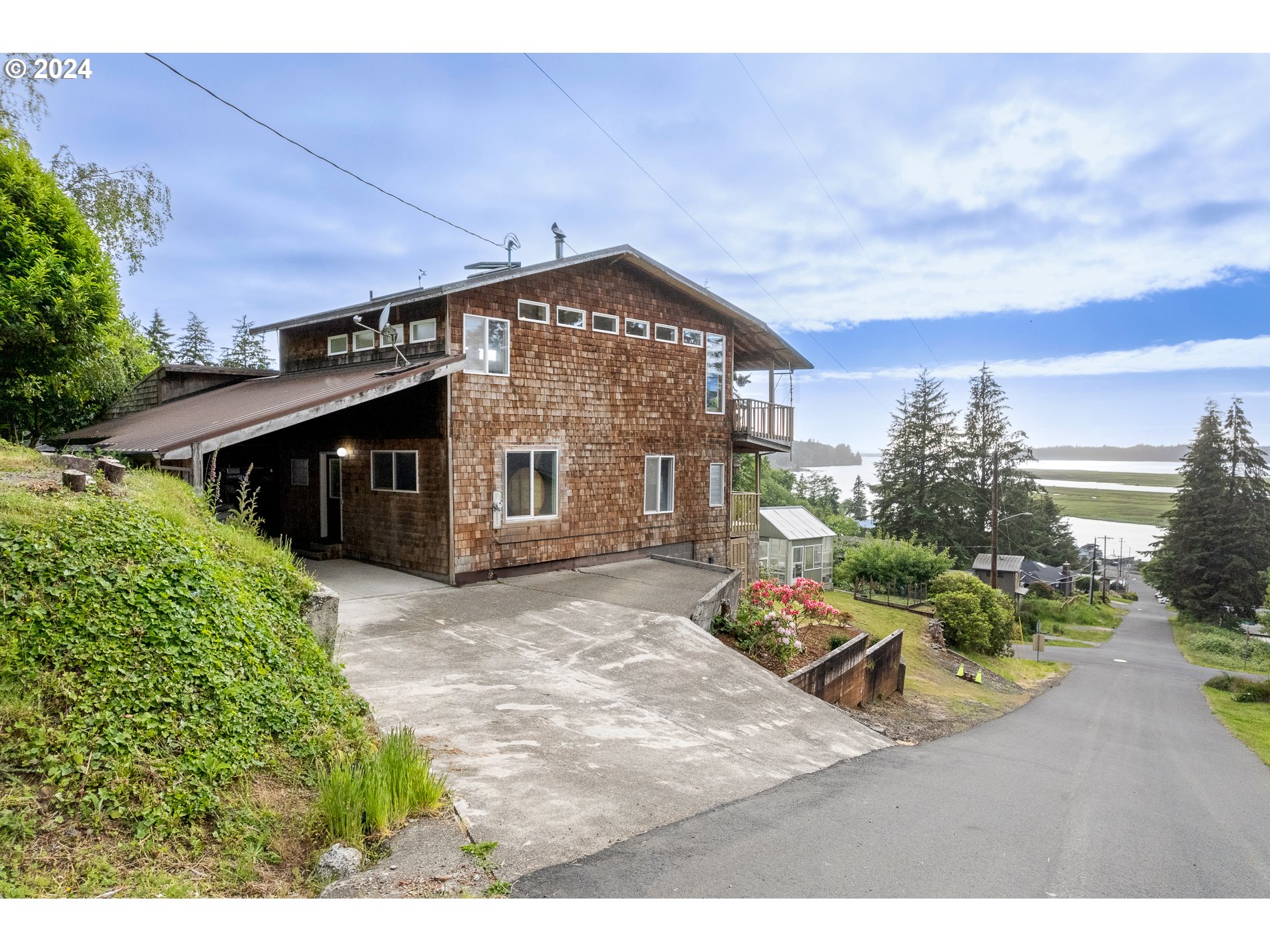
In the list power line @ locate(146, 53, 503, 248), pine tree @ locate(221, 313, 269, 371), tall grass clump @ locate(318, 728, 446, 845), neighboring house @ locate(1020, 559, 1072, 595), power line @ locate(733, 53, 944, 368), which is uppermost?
pine tree @ locate(221, 313, 269, 371)

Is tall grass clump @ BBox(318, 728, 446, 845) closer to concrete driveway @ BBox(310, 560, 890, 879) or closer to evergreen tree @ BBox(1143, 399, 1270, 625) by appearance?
concrete driveway @ BBox(310, 560, 890, 879)

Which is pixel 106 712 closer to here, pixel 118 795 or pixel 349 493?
pixel 118 795

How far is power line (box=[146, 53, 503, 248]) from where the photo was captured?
268 inches

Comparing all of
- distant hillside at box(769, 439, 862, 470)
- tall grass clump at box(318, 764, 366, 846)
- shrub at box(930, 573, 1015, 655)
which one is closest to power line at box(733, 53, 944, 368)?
tall grass clump at box(318, 764, 366, 846)

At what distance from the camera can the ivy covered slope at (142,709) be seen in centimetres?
269

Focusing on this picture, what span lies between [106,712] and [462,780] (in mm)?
1819

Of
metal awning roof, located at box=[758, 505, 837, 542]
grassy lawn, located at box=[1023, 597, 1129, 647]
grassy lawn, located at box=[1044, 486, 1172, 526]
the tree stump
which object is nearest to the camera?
the tree stump

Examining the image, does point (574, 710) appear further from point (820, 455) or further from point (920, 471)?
point (820, 455)

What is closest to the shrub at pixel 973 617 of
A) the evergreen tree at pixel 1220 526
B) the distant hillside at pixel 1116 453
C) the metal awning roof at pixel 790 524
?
the metal awning roof at pixel 790 524

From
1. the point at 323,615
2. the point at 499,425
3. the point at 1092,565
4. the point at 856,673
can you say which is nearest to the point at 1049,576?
the point at 1092,565

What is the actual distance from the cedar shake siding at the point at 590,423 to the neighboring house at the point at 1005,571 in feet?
96.1

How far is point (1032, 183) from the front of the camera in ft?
46.7

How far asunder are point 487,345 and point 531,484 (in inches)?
96.0

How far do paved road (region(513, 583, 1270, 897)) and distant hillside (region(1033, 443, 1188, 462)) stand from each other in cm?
4478
